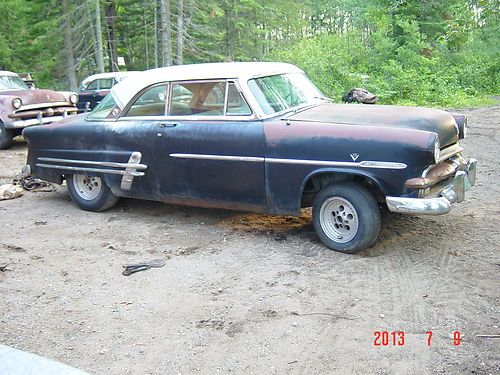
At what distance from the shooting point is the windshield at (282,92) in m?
5.79

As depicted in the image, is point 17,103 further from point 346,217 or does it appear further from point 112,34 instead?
point 112,34

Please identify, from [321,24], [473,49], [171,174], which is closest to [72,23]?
[473,49]

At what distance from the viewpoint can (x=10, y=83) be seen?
13.5 m

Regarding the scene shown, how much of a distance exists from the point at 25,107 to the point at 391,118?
9.59 meters

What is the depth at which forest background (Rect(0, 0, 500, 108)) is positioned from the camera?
19.2 meters

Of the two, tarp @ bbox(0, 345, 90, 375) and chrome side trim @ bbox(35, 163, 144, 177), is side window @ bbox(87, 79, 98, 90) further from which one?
tarp @ bbox(0, 345, 90, 375)

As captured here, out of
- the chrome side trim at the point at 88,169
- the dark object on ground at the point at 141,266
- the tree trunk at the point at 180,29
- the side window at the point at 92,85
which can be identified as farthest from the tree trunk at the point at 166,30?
the dark object on ground at the point at 141,266

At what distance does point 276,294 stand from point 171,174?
2.26 metres

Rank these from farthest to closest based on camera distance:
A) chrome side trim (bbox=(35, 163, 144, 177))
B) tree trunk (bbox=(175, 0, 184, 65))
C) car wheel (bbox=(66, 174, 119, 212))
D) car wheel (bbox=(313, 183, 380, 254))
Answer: tree trunk (bbox=(175, 0, 184, 65)), car wheel (bbox=(66, 174, 119, 212)), chrome side trim (bbox=(35, 163, 144, 177)), car wheel (bbox=(313, 183, 380, 254))

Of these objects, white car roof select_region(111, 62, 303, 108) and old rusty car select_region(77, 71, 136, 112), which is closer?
white car roof select_region(111, 62, 303, 108)

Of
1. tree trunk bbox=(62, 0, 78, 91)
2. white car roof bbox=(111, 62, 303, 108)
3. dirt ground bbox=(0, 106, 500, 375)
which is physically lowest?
dirt ground bbox=(0, 106, 500, 375)

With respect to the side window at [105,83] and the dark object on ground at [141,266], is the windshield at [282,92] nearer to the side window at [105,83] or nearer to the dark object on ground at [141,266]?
the dark object on ground at [141,266]

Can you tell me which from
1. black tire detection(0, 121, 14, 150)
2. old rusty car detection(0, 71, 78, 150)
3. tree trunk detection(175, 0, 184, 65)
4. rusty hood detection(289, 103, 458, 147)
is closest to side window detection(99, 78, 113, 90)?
old rusty car detection(0, 71, 78, 150)

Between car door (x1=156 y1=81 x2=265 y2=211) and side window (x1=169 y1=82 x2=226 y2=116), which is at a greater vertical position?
side window (x1=169 y1=82 x2=226 y2=116)
